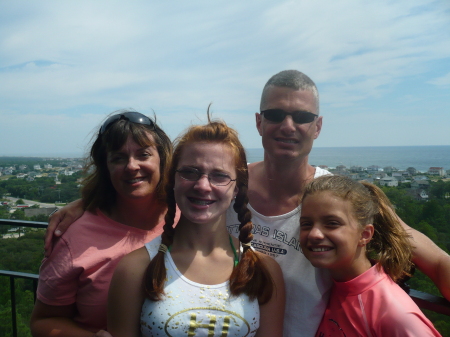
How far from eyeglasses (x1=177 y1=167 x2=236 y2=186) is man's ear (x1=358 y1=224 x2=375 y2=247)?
90 centimetres

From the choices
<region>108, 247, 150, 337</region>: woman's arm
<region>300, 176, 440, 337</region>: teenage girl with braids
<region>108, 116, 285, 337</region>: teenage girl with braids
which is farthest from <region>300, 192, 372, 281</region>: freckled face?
<region>108, 247, 150, 337</region>: woman's arm

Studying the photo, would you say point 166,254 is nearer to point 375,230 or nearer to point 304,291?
point 304,291

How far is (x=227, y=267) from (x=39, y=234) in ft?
9.60

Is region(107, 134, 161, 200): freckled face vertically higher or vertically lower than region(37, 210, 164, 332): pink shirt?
higher

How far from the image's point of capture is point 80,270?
2.04m

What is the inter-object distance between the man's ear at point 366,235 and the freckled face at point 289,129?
0.75 meters

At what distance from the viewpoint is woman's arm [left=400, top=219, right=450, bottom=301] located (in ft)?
6.51

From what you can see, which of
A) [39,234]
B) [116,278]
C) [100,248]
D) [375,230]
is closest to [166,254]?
[116,278]

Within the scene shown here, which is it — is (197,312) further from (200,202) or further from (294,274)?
(294,274)

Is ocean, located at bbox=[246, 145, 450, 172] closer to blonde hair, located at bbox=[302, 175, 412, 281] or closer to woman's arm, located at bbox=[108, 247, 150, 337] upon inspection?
blonde hair, located at bbox=[302, 175, 412, 281]

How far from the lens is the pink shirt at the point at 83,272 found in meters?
2.06

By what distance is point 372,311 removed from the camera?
1.83m

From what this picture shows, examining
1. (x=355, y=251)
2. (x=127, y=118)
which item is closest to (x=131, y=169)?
(x=127, y=118)

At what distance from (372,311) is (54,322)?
1.94 metres
